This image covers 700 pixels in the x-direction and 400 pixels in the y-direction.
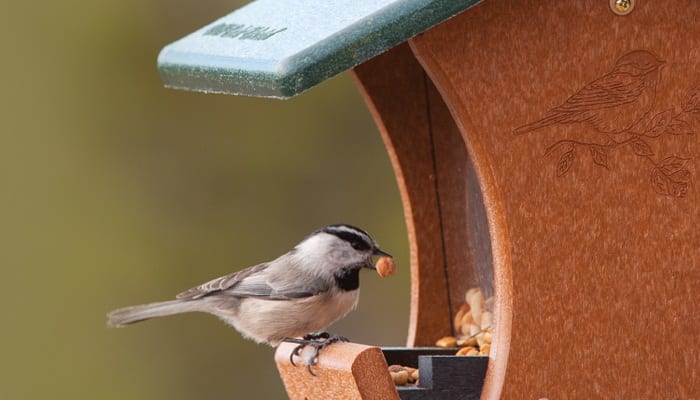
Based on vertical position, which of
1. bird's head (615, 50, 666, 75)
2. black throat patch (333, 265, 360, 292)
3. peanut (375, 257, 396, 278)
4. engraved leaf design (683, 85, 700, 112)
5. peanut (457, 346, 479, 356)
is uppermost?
bird's head (615, 50, 666, 75)

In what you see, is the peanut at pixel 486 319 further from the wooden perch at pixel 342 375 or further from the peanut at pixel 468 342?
the wooden perch at pixel 342 375

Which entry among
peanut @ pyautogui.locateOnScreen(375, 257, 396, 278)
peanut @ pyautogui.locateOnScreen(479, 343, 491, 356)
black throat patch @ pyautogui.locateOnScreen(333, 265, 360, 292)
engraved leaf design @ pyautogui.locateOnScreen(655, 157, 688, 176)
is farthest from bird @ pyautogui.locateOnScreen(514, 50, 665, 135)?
black throat patch @ pyautogui.locateOnScreen(333, 265, 360, 292)

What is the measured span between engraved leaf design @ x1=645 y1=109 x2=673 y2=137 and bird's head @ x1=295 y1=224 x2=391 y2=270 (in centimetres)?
122

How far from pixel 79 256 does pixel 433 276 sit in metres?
5.02

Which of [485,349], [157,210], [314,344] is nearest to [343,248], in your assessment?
[314,344]

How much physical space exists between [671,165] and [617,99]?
0.21m

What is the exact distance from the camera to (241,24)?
3832 millimetres

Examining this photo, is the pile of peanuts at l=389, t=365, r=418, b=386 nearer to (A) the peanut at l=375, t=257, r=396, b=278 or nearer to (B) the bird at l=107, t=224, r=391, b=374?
(A) the peanut at l=375, t=257, r=396, b=278

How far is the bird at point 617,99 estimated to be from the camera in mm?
3174

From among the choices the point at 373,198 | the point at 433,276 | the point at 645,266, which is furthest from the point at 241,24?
the point at 373,198

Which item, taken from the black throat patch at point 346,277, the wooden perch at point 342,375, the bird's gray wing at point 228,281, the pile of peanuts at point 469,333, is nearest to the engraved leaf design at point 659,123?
the pile of peanuts at point 469,333

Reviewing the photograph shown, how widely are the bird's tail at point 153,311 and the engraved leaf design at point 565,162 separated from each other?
68.5 inches

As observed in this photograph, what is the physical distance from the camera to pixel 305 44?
9.95ft

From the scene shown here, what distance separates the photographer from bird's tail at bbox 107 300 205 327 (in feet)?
15.1
